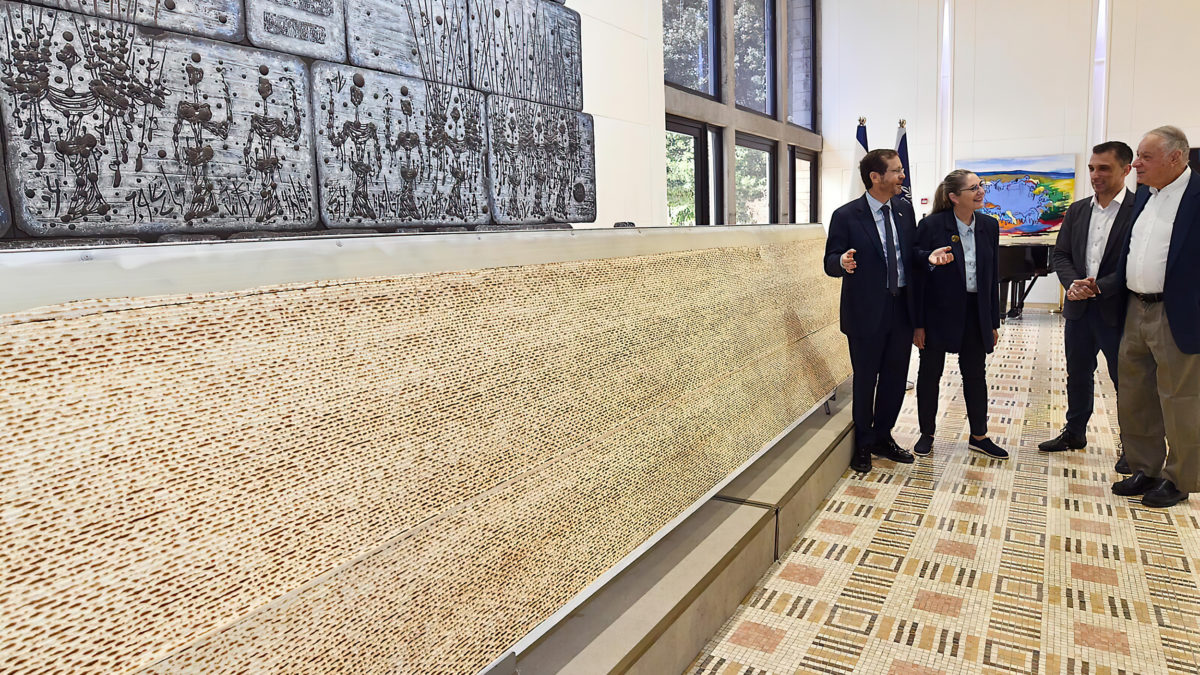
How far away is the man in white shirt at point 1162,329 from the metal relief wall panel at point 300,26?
128 inches

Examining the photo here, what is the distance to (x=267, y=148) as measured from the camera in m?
2.49

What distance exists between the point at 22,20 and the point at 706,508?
2.53 metres

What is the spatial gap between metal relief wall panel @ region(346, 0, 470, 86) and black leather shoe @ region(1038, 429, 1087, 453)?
3638 millimetres

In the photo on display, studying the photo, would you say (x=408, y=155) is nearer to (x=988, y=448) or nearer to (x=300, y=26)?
(x=300, y=26)

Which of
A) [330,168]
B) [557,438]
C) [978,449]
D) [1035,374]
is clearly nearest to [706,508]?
[557,438]

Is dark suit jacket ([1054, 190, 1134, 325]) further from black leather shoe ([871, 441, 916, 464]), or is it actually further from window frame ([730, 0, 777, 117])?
window frame ([730, 0, 777, 117])

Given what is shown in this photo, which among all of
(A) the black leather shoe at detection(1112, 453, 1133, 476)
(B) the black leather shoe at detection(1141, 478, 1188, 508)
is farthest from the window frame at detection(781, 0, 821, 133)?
(B) the black leather shoe at detection(1141, 478, 1188, 508)

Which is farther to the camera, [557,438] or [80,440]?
[557,438]

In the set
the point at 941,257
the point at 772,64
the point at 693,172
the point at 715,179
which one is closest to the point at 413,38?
the point at 941,257

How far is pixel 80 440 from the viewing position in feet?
2.74

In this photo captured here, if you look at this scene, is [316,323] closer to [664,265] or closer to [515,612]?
[515,612]

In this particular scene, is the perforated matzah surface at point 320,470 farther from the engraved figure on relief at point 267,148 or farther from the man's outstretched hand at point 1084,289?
the man's outstretched hand at point 1084,289

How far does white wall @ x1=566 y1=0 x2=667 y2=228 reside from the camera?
4594mm

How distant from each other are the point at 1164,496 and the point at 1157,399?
431 millimetres
